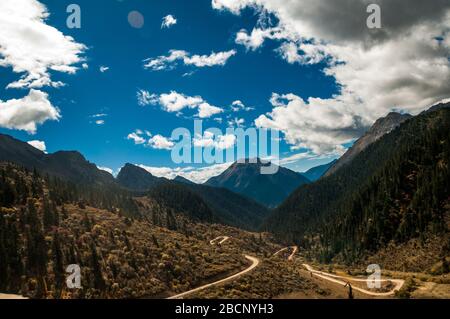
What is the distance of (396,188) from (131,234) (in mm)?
119183

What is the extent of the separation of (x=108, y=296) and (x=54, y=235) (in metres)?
23.1

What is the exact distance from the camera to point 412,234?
126000 mm

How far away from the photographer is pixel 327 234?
19325 centimetres

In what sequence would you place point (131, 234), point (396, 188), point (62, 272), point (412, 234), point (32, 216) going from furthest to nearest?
point (396, 188), point (412, 234), point (131, 234), point (32, 216), point (62, 272)

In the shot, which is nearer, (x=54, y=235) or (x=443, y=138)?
(x=54, y=235)

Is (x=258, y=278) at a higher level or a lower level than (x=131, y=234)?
lower

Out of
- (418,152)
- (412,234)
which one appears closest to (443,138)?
(418,152)

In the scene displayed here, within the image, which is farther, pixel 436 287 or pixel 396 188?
pixel 396 188
